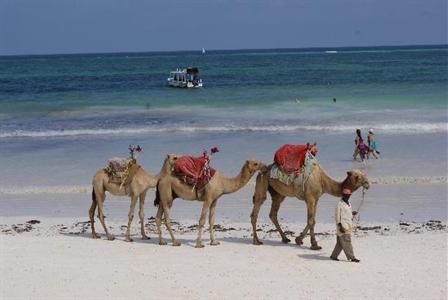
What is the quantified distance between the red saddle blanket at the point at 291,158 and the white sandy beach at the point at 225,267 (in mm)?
1297

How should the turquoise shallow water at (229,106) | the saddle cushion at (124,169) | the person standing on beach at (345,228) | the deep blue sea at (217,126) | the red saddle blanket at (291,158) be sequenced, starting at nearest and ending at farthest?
the person standing on beach at (345,228)
the red saddle blanket at (291,158)
the saddle cushion at (124,169)
the deep blue sea at (217,126)
the turquoise shallow water at (229,106)

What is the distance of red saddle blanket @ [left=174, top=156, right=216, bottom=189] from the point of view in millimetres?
11625

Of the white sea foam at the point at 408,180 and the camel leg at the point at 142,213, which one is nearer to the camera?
the camel leg at the point at 142,213

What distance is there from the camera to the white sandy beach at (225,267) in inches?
373

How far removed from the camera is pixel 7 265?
10.7m

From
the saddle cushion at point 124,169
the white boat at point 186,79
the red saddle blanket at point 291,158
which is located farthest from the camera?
the white boat at point 186,79

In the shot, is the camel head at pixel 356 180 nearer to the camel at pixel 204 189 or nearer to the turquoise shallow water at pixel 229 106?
the camel at pixel 204 189

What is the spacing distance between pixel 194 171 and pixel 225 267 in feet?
5.87

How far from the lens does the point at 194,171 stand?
1164cm

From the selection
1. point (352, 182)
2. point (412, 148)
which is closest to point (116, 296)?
point (352, 182)

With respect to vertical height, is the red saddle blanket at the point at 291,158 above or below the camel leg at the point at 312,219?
above

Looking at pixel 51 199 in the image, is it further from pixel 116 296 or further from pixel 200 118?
pixel 200 118

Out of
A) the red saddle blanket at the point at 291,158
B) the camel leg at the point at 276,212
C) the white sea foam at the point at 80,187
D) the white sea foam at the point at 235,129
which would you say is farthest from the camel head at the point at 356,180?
the white sea foam at the point at 235,129

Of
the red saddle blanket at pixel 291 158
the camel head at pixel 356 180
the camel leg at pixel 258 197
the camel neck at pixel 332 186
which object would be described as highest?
the red saddle blanket at pixel 291 158
